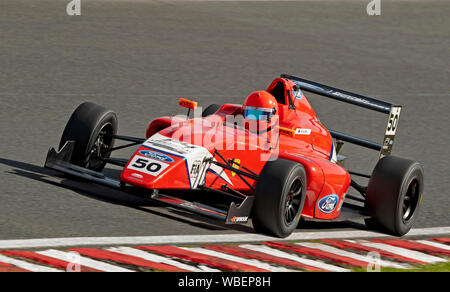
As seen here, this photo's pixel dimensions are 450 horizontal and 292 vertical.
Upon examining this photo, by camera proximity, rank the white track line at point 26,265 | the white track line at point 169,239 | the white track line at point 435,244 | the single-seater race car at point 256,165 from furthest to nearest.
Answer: the white track line at point 435,244
the single-seater race car at point 256,165
the white track line at point 169,239
the white track line at point 26,265

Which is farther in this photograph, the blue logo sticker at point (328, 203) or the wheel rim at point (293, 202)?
the blue logo sticker at point (328, 203)

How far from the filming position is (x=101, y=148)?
9633mm

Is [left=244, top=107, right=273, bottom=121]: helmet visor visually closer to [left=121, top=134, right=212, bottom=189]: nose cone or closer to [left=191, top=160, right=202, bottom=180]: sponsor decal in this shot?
[left=121, top=134, right=212, bottom=189]: nose cone

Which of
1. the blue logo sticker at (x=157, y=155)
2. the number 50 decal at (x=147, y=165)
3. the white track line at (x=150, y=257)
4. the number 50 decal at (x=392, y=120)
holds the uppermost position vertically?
the number 50 decal at (x=392, y=120)

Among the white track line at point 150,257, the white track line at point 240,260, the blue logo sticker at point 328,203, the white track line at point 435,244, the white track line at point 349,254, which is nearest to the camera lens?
the white track line at point 150,257

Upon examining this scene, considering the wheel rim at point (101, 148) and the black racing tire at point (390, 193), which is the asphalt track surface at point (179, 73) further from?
the black racing tire at point (390, 193)

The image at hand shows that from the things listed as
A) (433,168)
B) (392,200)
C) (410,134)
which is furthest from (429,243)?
(410,134)

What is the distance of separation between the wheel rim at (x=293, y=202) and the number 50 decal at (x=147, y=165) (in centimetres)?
112

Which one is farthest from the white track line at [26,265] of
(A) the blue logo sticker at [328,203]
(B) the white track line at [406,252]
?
(B) the white track line at [406,252]

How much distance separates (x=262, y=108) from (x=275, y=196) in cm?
148

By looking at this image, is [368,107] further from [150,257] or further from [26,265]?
[26,265]

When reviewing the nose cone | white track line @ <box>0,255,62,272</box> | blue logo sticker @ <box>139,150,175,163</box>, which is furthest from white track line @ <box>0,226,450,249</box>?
blue logo sticker @ <box>139,150,175,163</box>

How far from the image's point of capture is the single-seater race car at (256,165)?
799 cm
